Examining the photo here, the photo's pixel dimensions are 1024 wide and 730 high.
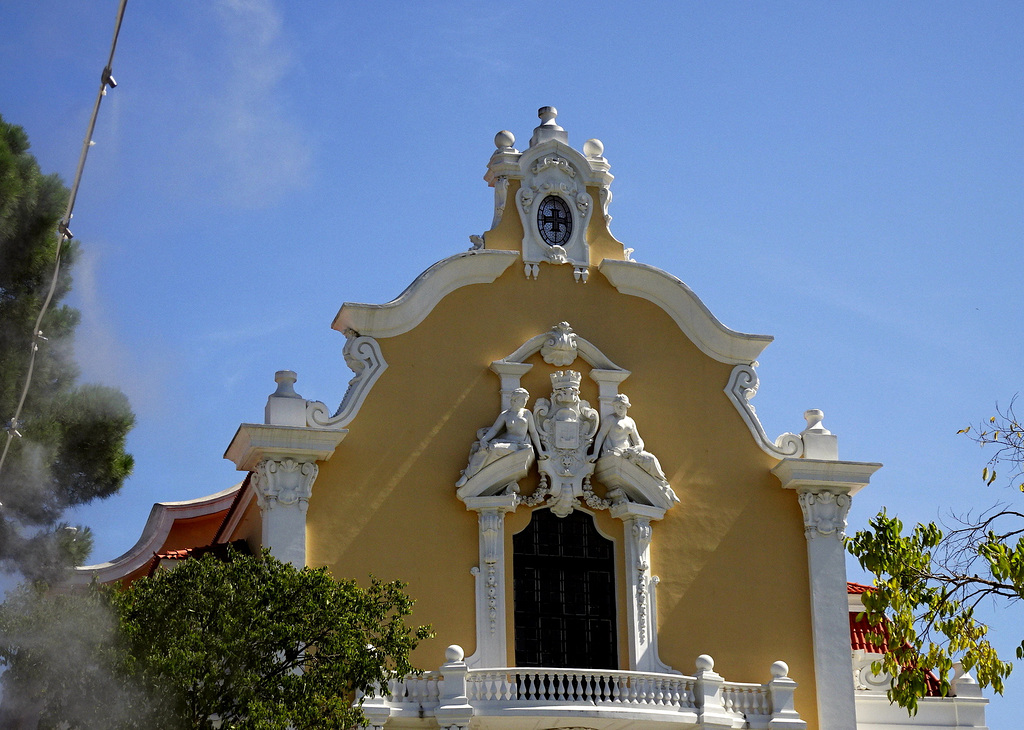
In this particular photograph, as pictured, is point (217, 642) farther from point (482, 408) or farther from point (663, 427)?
point (663, 427)

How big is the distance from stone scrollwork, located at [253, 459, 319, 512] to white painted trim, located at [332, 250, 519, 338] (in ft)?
7.00

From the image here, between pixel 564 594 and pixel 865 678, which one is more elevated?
pixel 564 594

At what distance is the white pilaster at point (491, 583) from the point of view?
23516mm

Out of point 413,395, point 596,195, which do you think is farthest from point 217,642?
point 596,195

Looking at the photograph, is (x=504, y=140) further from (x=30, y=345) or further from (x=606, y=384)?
(x=30, y=345)

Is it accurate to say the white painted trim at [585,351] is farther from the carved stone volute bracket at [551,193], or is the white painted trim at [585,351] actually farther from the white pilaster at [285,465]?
the white pilaster at [285,465]

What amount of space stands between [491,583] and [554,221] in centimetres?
540

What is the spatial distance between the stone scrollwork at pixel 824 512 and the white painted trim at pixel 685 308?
2170 mm

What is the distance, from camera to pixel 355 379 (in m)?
24.4

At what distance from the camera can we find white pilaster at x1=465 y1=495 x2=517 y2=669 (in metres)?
23.5

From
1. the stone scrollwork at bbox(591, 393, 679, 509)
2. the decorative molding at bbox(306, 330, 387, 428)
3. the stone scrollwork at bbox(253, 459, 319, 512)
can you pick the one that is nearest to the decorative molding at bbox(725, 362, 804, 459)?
the stone scrollwork at bbox(591, 393, 679, 509)

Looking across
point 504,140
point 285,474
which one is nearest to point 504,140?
point 504,140

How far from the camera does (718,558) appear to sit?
2505 cm

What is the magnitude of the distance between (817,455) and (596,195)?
484cm
